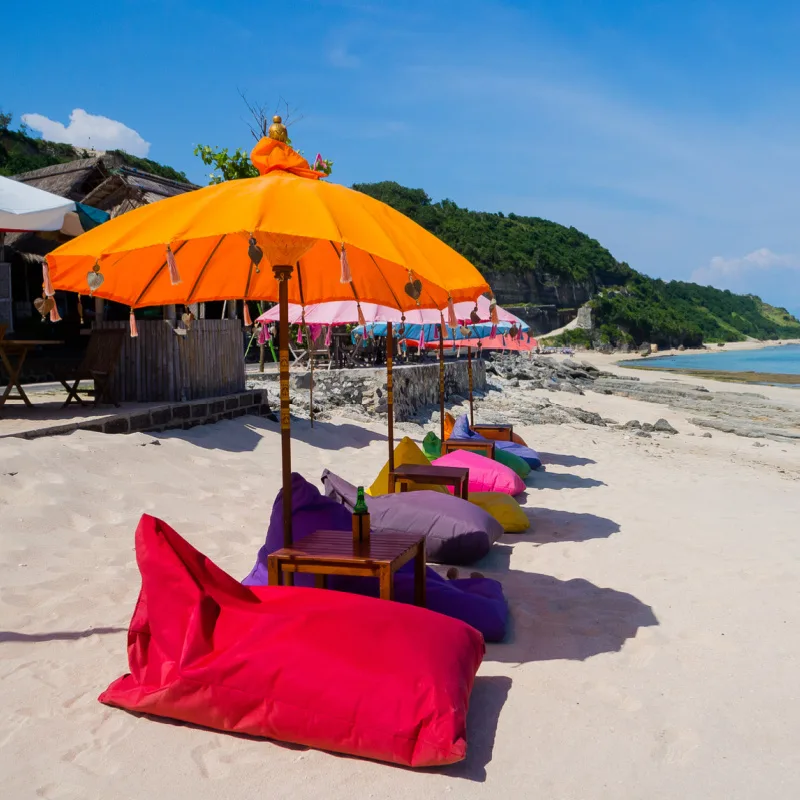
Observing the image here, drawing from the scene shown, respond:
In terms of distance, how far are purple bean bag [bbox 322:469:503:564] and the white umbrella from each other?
3.06 m

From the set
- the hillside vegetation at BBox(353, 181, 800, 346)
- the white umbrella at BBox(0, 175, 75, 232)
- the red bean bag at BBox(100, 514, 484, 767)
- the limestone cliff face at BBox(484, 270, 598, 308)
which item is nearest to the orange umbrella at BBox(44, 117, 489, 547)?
the red bean bag at BBox(100, 514, 484, 767)

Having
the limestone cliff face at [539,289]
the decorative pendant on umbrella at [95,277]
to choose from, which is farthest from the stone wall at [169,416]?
the limestone cliff face at [539,289]

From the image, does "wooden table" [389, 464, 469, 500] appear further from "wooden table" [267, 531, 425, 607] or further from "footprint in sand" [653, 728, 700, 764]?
"footprint in sand" [653, 728, 700, 764]

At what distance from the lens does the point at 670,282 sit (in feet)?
445

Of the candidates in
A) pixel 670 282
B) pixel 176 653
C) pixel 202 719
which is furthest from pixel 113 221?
pixel 670 282

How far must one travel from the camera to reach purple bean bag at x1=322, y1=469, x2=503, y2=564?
189 inches

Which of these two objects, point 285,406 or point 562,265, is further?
point 562,265

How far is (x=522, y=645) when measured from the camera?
355 centimetres

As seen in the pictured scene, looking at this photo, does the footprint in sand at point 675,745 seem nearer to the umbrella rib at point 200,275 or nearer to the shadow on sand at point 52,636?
the shadow on sand at point 52,636

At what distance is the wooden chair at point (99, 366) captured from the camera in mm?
8094

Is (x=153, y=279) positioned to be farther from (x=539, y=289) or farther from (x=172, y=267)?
(x=539, y=289)

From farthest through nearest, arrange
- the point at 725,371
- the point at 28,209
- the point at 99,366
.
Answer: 1. the point at 725,371
2. the point at 99,366
3. the point at 28,209

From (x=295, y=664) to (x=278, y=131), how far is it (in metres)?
2.61

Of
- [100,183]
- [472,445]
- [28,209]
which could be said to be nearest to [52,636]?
[28,209]
